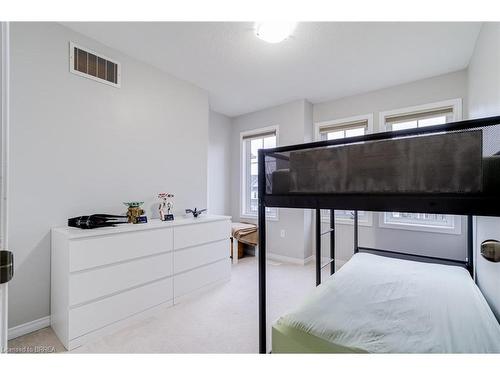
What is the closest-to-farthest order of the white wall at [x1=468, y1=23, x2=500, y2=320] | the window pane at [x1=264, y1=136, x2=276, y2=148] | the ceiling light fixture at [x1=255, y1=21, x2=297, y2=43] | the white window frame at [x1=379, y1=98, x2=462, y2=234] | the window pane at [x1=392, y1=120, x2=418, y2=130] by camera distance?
the white wall at [x1=468, y1=23, x2=500, y2=320] < the ceiling light fixture at [x1=255, y1=21, x2=297, y2=43] < the white window frame at [x1=379, y1=98, x2=462, y2=234] < the window pane at [x1=392, y1=120, x2=418, y2=130] < the window pane at [x1=264, y1=136, x2=276, y2=148]

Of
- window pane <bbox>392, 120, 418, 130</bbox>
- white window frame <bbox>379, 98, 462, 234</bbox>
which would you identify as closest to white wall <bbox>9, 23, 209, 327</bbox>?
white window frame <bbox>379, 98, 462, 234</bbox>

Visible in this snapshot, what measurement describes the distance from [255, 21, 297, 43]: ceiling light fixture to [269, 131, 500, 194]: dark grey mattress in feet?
4.15

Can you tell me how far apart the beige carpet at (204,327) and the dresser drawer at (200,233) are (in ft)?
1.84

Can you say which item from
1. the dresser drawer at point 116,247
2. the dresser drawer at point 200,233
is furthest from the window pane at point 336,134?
the dresser drawer at point 116,247

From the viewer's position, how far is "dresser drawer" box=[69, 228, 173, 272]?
1.67 m

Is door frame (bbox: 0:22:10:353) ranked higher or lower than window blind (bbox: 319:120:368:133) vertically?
lower

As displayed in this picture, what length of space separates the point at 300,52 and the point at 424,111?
173 cm

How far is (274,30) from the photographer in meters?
1.95

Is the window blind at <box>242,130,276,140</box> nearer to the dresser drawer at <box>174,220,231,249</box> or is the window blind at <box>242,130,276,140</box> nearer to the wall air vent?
the dresser drawer at <box>174,220,231,249</box>

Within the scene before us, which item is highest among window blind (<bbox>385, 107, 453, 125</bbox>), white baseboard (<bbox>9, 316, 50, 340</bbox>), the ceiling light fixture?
the ceiling light fixture

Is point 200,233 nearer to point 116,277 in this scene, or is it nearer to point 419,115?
point 116,277

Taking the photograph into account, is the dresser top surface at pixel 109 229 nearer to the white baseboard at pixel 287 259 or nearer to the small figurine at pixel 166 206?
the small figurine at pixel 166 206

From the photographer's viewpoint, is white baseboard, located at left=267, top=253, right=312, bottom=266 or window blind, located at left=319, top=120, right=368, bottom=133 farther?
white baseboard, located at left=267, top=253, right=312, bottom=266

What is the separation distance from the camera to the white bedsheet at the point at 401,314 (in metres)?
1.07
